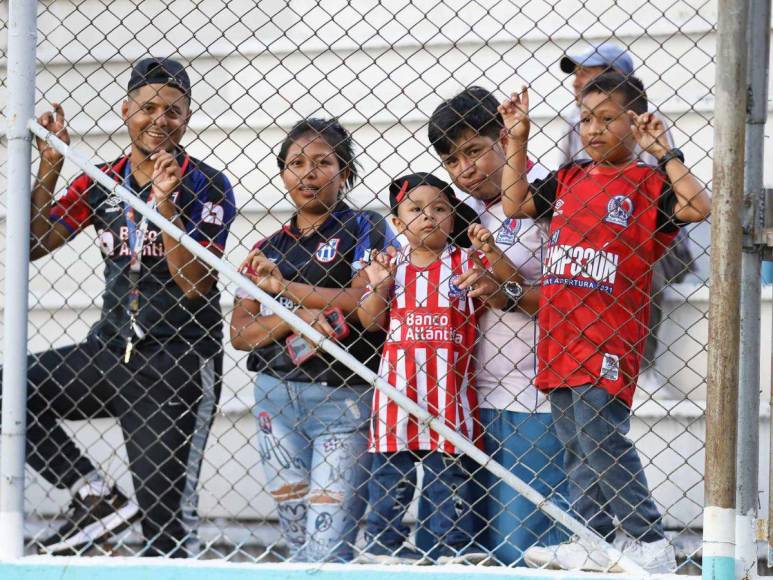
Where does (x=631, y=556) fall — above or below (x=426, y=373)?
below

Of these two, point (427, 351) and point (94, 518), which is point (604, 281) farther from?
point (94, 518)

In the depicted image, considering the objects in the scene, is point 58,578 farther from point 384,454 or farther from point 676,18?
point 676,18

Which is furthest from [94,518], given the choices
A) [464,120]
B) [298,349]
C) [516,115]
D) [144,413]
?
[516,115]

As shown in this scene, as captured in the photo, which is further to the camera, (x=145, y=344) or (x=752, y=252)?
(x=145, y=344)

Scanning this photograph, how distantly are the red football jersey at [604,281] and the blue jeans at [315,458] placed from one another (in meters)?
0.68

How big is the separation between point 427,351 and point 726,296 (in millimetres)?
1083

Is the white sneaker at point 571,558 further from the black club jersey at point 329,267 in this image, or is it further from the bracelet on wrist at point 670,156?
the bracelet on wrist at point 670,156

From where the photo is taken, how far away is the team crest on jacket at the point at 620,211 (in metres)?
3.23

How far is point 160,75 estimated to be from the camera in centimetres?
377

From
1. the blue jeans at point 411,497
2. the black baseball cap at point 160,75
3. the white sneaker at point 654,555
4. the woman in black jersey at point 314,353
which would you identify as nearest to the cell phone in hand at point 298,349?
the woman in black jersey at point 314,353

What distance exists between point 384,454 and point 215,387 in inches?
27.8

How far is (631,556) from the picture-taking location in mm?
3061

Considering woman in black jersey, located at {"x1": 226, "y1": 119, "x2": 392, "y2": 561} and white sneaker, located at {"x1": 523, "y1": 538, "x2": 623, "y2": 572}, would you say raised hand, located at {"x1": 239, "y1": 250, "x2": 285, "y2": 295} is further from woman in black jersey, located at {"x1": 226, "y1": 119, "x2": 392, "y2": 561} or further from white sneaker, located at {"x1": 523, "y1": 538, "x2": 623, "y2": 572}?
white sneaker, located at {"x1": 523, "y1": 538, "x2": 623, "y2": 572}

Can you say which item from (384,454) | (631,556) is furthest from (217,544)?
(631,556)
